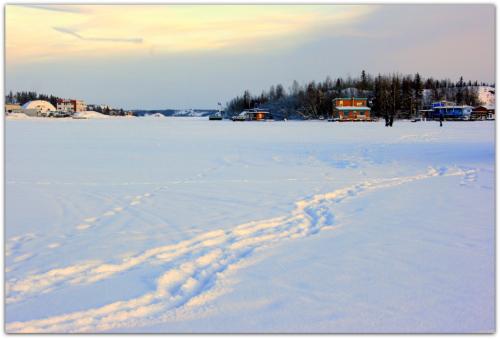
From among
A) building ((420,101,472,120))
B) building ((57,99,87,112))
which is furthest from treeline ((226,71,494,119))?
building ((57,99,87,112))

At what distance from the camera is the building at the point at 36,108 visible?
96919 millimetres

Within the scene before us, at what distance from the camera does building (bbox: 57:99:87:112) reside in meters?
125

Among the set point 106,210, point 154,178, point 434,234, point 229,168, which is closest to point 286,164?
point 229,168

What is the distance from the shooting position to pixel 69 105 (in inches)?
5123

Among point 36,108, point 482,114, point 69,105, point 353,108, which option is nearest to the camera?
point 482,114

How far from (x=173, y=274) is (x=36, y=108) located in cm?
10551

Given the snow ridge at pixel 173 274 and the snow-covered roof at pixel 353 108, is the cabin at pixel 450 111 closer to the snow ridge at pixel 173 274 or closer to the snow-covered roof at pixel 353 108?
the snow-covered roof at pixel 353 108

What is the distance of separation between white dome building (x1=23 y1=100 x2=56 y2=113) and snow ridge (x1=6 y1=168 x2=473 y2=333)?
98.1m

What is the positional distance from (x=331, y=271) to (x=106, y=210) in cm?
459

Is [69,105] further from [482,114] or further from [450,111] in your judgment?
[482,114]

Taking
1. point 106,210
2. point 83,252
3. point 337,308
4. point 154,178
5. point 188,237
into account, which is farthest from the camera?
point 154,178

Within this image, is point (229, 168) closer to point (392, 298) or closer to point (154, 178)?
point (154, 178)

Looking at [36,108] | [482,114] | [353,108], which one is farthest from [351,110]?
[36,108]

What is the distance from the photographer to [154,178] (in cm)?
1227
